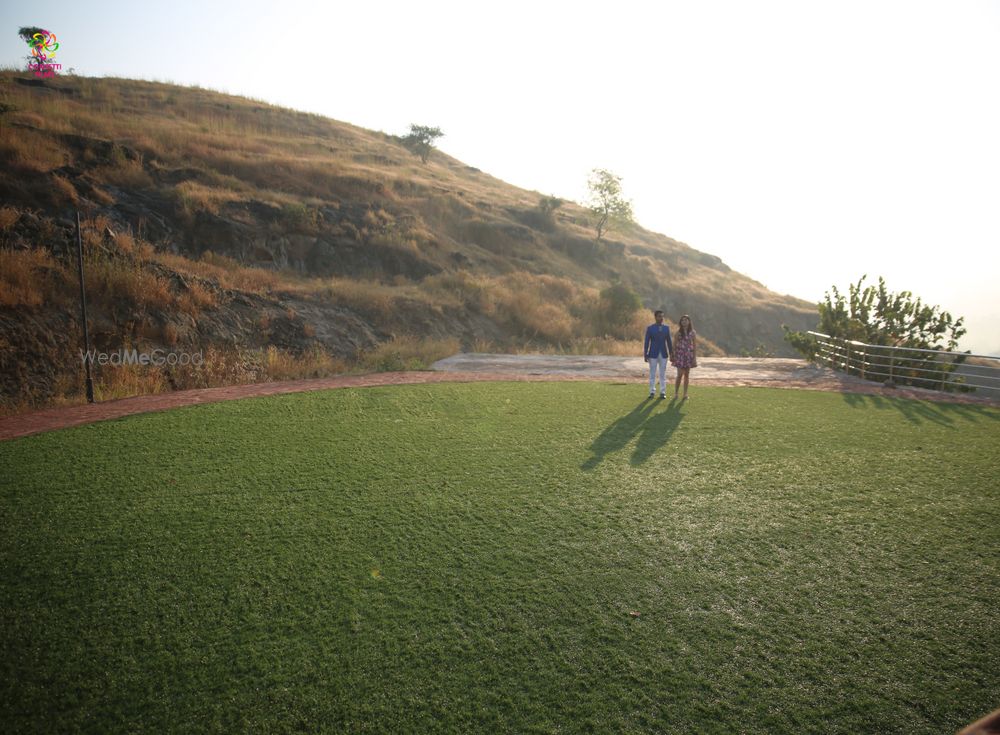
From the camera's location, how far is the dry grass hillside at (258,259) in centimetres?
1323

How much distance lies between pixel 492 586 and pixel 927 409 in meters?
10.8

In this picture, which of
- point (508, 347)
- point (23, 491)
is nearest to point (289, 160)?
point (508, 347)

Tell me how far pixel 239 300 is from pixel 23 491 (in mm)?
11511

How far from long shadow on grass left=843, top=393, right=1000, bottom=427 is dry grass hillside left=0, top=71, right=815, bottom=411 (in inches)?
448

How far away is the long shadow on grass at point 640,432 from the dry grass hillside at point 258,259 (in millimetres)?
7877

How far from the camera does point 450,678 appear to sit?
3.41 metres

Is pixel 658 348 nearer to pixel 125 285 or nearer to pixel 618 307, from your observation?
pixel 125 285

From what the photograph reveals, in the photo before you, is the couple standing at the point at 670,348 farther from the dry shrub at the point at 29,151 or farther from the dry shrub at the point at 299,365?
the dry shrub at the point at 29,151

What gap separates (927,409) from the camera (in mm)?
11078

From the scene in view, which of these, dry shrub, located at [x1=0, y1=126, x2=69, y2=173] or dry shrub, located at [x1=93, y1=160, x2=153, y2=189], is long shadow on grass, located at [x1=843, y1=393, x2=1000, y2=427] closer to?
dry shrub, located at [x1=0, y1=126, x2=69, y2=173]

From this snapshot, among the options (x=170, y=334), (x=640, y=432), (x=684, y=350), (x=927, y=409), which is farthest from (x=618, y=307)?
(x=170, y=334)

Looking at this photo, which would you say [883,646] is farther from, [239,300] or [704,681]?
[239,300]

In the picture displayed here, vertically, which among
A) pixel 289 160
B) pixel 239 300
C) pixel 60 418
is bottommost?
pixel 60 418

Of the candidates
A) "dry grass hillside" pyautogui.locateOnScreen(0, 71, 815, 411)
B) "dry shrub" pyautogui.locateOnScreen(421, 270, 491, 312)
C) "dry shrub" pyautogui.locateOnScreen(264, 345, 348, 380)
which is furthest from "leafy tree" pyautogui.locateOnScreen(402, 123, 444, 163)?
"dry shrub" pyautogui.locateOnScreen(264, 345, 348, 380)
